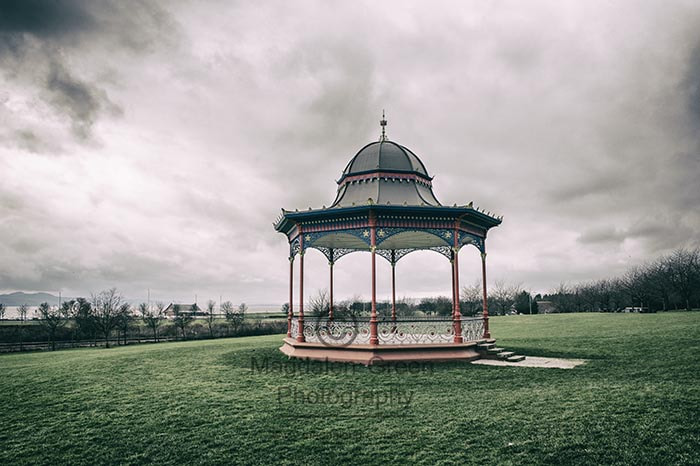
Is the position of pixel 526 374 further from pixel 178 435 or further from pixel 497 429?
pixel 178 435

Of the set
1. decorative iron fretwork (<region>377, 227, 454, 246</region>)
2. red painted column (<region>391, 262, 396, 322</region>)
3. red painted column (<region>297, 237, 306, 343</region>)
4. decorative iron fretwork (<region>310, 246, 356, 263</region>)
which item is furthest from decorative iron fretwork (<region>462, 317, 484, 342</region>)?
decorative iron fretwork (<region>310, 246, 356, 263</region>)

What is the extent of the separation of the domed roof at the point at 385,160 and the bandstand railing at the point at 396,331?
18.6ft

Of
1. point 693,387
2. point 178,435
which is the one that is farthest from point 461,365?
point 178,435

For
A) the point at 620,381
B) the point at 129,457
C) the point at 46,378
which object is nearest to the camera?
the point at 129,457

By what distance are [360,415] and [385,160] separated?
1110cm

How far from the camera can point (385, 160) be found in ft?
59.1

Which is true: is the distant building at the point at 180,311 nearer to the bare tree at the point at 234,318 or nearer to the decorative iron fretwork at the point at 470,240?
the bare tree at the point at 234,318

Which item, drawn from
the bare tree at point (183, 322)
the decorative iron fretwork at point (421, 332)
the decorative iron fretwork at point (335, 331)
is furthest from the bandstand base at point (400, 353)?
the bare tree at point (183, 322)

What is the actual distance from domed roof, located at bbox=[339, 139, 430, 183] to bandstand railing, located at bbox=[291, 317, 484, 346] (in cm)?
566

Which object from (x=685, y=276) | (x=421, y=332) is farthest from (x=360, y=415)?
(x=685, y=276)

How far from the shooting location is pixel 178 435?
26.1 feet

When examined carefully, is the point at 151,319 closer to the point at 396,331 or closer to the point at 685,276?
the point at 396,331

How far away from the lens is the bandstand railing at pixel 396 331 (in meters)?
15.6

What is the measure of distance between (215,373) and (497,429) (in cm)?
873
